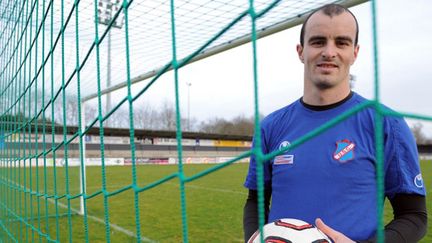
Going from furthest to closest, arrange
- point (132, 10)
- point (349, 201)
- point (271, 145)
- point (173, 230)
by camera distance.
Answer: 1. point (173, 230)
2. point (132, 10)
3. point (271, 145)
4. point (349, 201)

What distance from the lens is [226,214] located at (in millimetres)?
6352

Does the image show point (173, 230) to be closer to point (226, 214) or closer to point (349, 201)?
point (226, 214)

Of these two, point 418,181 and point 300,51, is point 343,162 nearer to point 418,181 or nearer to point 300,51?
point 418,181

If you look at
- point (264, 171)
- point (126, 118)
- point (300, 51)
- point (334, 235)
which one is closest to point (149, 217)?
point (264, 171)

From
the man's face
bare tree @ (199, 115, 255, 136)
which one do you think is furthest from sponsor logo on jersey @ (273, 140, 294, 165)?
Result: bare tree @ (199, 115, 255, 136)

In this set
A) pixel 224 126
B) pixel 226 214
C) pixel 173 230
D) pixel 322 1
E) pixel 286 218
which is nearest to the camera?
pixel 286 218

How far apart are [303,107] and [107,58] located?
4.37 m

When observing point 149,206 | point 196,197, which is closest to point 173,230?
point 149,206

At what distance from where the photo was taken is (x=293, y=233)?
1151mm

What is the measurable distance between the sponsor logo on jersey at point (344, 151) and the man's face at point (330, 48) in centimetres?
19

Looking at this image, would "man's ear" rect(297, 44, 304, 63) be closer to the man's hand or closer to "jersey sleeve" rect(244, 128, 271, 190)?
"jersey sleeve" rect(244, 128, 271, 190)

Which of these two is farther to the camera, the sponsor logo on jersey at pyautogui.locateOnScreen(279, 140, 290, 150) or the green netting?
the green netting

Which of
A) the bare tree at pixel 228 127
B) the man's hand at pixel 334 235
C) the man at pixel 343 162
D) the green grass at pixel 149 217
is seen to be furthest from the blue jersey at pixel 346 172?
the bare tree at pixel 228 127

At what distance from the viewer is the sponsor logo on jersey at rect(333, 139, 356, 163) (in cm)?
119
